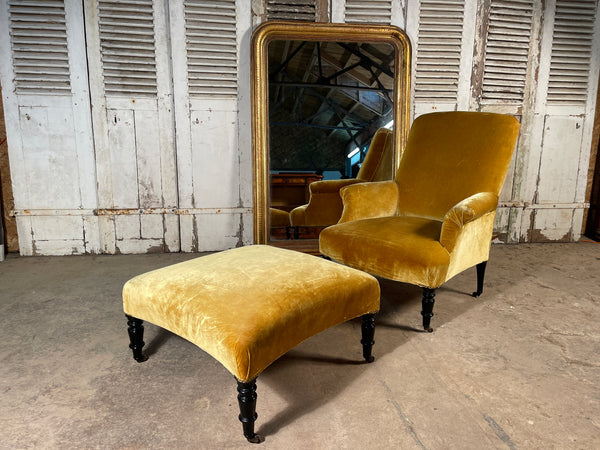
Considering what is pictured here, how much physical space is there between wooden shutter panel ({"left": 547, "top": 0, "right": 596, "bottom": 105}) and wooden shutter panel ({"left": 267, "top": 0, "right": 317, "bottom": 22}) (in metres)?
2.01

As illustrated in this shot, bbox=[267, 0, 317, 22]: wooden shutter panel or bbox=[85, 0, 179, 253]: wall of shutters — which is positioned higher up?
bbox=[267, 0, 317, 22]: wooden shutter panel

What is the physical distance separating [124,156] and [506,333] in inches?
107

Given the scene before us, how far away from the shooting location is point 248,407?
3.14ft

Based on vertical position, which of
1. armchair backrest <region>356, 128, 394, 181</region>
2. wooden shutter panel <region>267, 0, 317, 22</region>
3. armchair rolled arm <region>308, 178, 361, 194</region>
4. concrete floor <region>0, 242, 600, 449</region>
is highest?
wooden shutter panel <region>267, 0, 317, 22</region>

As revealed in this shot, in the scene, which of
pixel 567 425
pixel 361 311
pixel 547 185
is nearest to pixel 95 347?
pixel 361 311

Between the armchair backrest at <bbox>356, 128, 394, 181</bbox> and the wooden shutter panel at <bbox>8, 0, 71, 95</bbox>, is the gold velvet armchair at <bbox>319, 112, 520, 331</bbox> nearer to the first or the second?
the armchair backrest at <bbox>356, 128, 394, 181</bbox>

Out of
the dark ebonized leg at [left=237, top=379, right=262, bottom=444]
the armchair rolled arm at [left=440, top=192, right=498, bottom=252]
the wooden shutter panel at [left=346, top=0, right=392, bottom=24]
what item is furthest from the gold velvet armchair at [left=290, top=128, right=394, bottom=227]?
the dark ebonized leg at [left=237, top=379, right=262, bottom=444]

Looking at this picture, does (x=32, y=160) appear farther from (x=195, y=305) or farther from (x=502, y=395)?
(x=502, y=395)

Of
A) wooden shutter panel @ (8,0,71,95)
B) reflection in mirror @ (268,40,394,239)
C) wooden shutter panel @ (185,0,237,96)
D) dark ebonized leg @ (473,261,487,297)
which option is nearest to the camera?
dark ebonized leg @ (473,261,487,297)

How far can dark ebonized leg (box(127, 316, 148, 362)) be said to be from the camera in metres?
1.32

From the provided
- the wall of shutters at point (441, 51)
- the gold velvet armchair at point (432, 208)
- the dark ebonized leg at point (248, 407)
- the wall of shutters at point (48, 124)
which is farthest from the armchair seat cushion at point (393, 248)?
the wall of shutters at point (48, 124)

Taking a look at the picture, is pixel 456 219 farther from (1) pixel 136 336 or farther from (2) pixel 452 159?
(1) pixel 136 336

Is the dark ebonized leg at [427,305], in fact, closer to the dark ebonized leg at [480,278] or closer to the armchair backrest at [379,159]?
the dark ebonized leg at [480,278]

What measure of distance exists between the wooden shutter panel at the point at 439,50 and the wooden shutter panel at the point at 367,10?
29 centimetres
